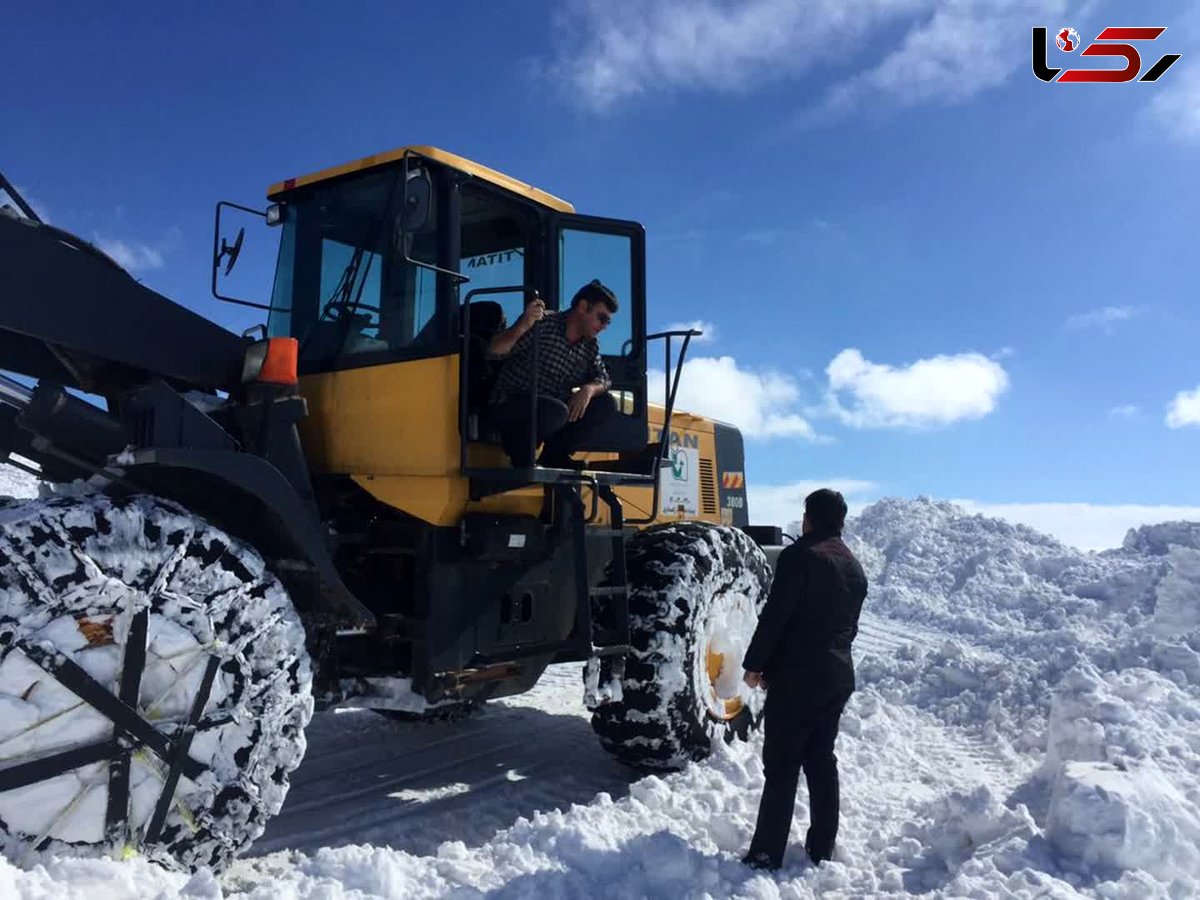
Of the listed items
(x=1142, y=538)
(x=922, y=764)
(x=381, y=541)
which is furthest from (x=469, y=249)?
(x=1142, y=538)

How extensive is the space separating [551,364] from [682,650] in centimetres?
179

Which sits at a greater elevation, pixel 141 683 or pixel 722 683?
pixel 141 683

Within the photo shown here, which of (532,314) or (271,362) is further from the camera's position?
(532,314)

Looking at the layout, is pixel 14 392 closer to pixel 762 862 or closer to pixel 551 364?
pixel 551 364

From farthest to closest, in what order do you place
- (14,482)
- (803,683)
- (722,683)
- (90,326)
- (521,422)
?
(14,482), (722,683), (521,422), (803,683), (90,326)

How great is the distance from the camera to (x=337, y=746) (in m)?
6.09

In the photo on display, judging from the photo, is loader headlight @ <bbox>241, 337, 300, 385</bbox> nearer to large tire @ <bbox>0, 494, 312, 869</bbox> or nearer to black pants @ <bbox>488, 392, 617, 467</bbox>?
large tire @ <bbox>0, 494, 312, 869</bbox>

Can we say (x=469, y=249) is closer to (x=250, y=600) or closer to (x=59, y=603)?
(x=250, y=600)

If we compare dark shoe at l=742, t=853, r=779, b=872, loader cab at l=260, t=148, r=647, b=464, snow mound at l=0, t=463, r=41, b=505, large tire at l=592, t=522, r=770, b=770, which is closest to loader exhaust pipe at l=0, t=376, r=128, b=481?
loader cab at l=260, t=148, r=647, b=464

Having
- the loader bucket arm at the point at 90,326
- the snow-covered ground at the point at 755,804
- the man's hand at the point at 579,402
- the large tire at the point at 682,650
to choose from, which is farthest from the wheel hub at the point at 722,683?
the loader bucket arm at the point at 90,326

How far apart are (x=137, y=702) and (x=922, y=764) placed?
473 centimetres

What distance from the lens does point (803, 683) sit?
4172 mm

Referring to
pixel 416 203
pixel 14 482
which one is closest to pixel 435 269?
pixel 416 203

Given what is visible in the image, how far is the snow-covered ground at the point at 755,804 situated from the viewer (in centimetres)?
365
